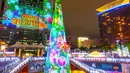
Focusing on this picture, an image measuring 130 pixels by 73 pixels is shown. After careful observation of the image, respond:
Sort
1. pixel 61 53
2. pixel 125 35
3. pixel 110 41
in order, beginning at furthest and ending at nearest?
pixel 110 41 → pixel 125 35 → pixel 61 53

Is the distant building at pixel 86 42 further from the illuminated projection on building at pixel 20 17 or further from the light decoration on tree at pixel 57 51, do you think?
the light decoration on tree at pixel 57 51

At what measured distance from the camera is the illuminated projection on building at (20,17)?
6564cm

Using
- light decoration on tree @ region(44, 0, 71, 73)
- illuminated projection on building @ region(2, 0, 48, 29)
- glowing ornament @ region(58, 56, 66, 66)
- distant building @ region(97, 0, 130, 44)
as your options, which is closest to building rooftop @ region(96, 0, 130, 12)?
distant building @ region(97, 0, 130, 44)

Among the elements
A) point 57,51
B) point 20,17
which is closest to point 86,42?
point 20,17

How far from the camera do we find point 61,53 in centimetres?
1556

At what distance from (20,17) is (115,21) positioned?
244 ft

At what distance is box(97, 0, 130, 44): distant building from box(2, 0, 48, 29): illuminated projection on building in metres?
59.7

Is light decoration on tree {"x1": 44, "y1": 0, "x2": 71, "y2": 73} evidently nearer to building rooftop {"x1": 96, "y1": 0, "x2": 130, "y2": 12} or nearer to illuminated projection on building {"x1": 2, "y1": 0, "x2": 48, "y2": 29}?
illuminated projection on building {"x1": 2, "y1": 0, "x2": 48, "y2": 29}

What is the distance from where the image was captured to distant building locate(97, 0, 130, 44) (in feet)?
345

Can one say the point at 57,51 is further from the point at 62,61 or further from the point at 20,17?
the point at 20,17

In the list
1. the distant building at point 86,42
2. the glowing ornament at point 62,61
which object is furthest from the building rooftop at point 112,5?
the glowing ornament at point 62,61

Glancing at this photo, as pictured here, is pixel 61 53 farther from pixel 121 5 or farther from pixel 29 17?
pixel 121 5

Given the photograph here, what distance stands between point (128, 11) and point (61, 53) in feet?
327

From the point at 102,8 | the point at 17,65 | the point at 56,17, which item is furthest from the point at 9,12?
the point at 102,8
